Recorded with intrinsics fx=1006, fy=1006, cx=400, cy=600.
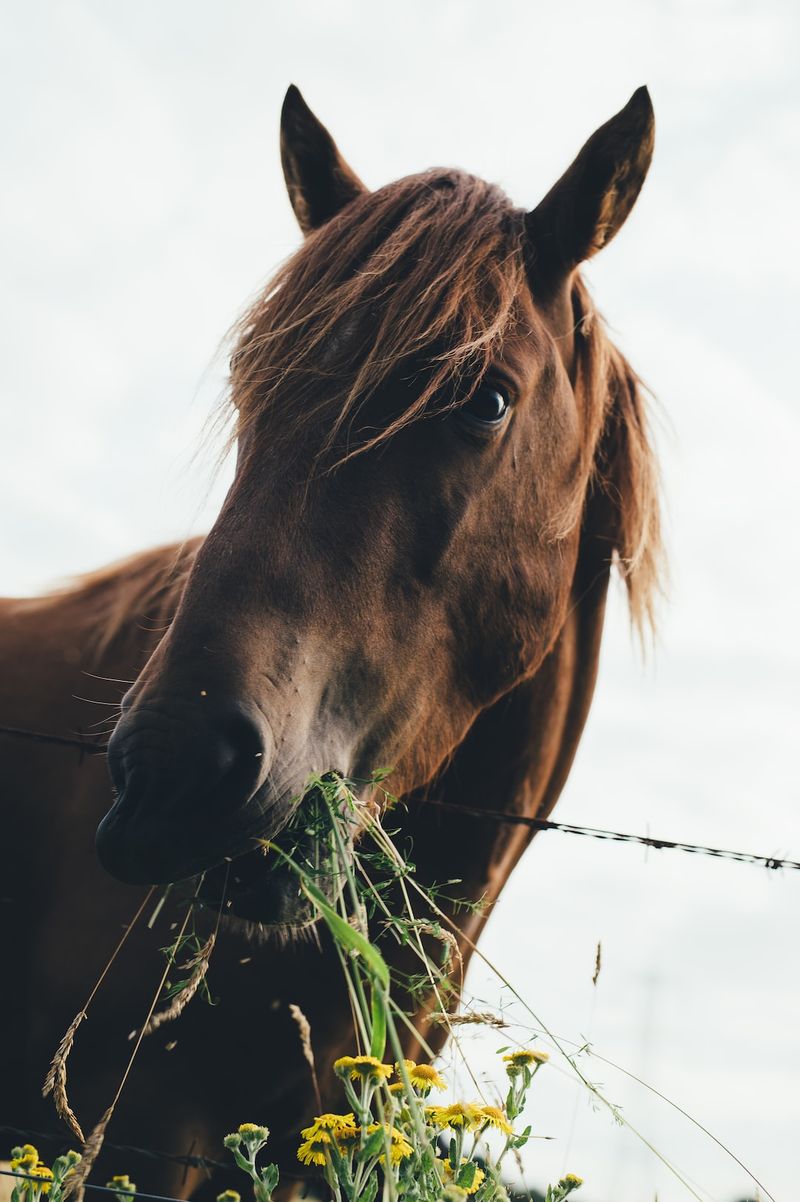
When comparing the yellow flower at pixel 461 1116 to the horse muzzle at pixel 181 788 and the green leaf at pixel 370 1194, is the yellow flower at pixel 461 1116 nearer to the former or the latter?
the green leaf at pixel 370 1194

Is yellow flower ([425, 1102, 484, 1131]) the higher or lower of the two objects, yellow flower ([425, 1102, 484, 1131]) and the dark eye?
the lower

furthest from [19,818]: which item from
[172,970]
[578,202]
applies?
[578,202]

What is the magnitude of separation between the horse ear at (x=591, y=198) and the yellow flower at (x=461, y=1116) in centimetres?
205

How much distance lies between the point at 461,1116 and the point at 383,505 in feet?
3.78

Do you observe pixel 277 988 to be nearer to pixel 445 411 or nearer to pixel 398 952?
pixel 398 952

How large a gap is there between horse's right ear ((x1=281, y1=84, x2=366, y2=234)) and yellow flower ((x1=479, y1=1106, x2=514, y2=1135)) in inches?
97.0

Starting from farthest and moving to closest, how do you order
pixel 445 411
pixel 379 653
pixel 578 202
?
pixel 578 202 → pixel 445 411 → pixel 379 653

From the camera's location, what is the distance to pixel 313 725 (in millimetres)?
1914

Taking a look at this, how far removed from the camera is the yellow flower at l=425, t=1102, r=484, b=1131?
1555 mm

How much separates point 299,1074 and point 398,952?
37cm

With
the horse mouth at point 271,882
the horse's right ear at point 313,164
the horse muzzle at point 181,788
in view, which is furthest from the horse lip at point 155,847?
the horse's right ear at point 313,164

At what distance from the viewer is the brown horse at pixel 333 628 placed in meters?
1.80

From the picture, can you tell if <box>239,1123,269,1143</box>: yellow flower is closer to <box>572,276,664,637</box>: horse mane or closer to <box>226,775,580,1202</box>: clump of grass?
<box>226,775,580,1202</box>: clump of grass

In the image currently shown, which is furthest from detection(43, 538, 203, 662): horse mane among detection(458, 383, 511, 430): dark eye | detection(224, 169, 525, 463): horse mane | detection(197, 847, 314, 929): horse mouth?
detection(197, 847, 314, 929): horse mouth
